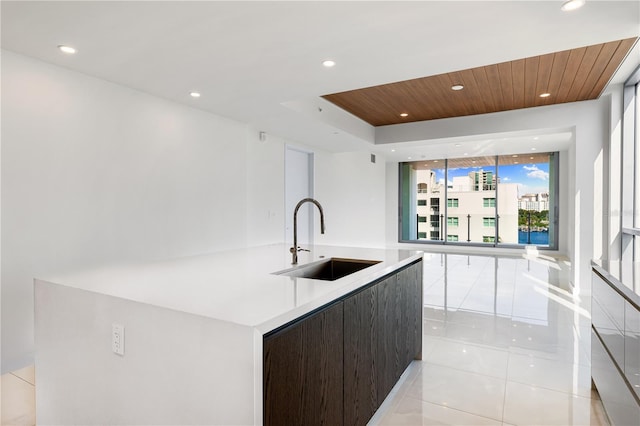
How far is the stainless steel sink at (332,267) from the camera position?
226 centimetres

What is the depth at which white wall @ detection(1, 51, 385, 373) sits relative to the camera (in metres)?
2.60

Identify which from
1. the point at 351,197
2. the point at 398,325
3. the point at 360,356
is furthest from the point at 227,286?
the point at 351,197

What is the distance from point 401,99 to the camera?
4.95 meters

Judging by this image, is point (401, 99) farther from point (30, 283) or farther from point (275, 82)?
point (30, 283)

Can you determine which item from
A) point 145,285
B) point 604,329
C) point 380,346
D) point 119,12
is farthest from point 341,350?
point 119,12

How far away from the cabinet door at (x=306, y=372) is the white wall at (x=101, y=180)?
248 cm

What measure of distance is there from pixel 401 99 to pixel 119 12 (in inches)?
146

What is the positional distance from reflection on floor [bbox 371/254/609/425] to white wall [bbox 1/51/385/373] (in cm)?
264

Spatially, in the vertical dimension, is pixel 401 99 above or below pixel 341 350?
above

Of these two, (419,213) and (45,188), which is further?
(419,213)

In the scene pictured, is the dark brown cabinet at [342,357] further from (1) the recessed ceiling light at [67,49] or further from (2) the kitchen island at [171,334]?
(1) the recessed ceiling light at [67,49]

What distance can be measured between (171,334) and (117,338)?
313 mm

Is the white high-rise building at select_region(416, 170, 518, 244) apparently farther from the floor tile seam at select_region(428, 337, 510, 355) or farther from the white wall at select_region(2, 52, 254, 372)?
the white wall at select_region(2, 52, 254, 372)

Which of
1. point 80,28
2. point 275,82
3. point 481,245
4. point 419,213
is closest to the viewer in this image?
point 80,28
